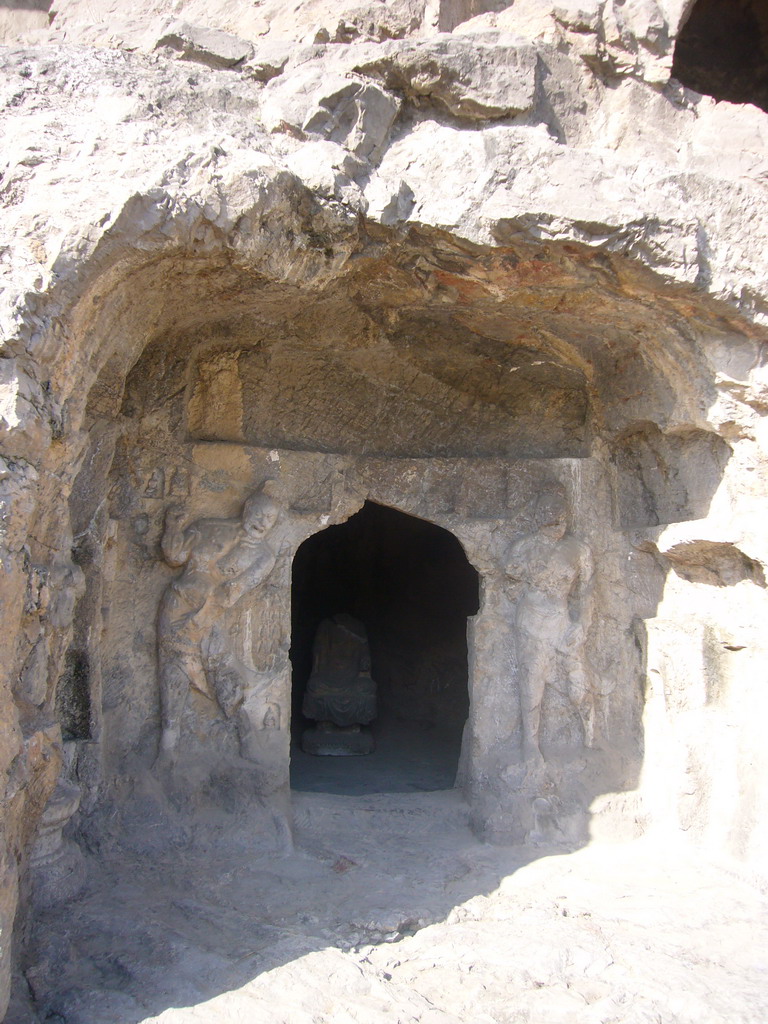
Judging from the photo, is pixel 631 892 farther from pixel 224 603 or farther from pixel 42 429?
pixel 42 429

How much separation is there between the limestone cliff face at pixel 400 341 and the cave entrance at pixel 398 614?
168 cm

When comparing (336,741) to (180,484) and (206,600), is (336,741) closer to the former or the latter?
(206,600)

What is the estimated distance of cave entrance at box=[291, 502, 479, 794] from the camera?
236 inches

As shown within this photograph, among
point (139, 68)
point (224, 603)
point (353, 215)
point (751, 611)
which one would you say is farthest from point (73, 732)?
point (751, 611)

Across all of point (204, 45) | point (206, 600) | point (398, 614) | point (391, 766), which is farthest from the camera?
point (398, 614)

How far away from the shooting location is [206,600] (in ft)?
13.3

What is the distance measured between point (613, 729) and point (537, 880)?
920 millimetres

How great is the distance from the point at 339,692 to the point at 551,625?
6.41 feet

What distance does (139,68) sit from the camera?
3.06 m

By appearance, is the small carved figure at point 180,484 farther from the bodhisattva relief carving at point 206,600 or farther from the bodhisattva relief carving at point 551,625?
the bodhisattva relief carving at point 551,625

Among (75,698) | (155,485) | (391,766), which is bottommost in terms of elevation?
(391,766)

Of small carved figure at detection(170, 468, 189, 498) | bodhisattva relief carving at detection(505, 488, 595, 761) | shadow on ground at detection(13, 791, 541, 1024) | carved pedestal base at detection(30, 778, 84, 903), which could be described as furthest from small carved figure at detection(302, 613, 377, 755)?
carved pedestal base at detection(30, 778, 84, 903)

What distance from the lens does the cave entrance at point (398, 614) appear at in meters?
6.00

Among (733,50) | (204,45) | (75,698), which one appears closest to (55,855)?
(75,698)
